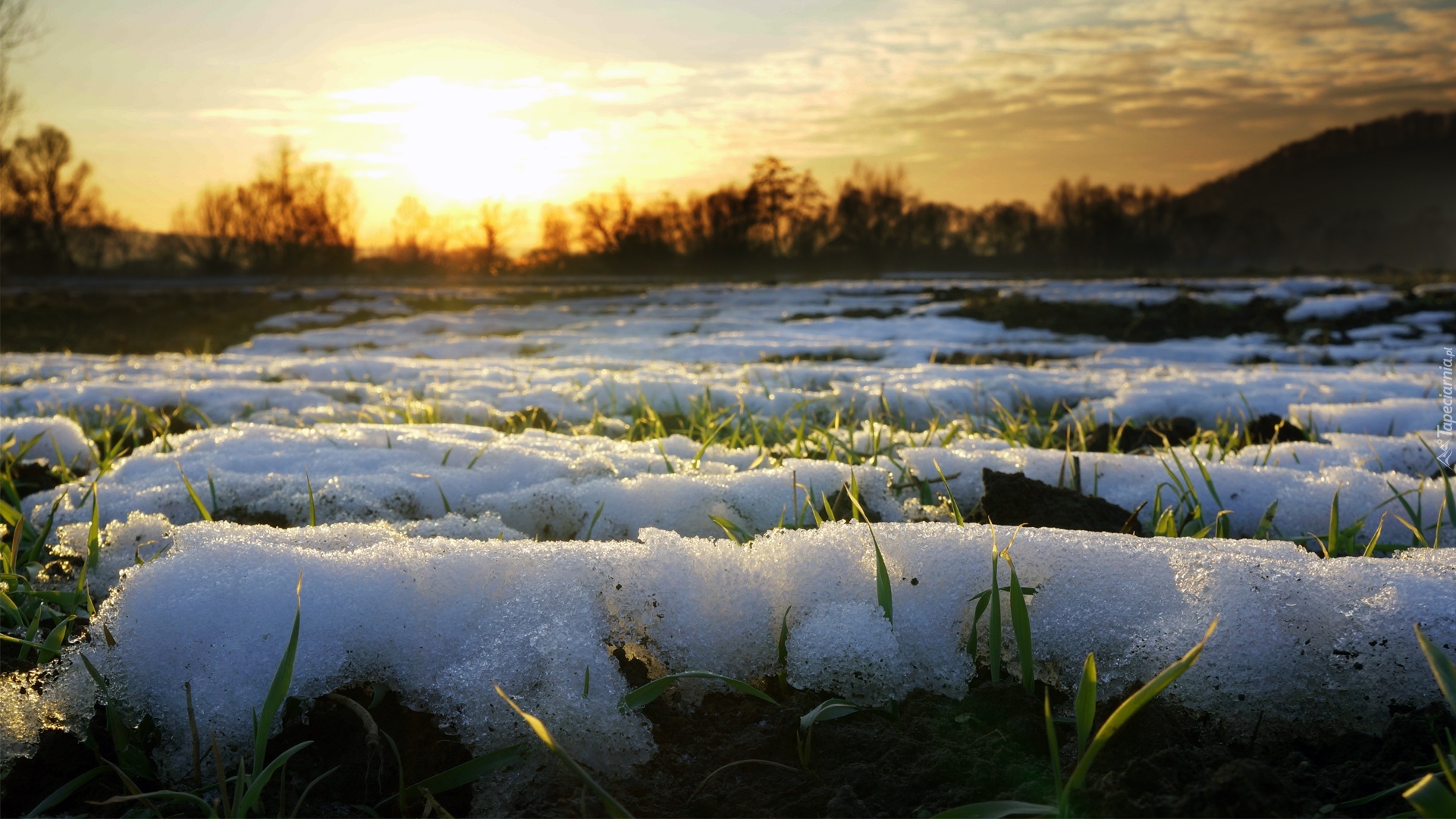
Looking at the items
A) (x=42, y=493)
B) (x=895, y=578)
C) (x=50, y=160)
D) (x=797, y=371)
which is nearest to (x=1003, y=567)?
(x=895, y=578)

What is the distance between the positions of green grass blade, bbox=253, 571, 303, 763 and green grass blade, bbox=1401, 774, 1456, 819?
103cm

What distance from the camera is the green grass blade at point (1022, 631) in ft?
3.08

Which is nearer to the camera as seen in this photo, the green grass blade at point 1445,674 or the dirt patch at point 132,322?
the green grass blade at point 1445,674

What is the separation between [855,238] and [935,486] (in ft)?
165

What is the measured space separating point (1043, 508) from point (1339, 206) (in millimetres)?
120406

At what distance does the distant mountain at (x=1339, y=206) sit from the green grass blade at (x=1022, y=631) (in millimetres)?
76849

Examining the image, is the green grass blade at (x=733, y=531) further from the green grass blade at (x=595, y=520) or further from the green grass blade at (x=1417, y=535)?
the green grass blade at (x=1417, y=535)

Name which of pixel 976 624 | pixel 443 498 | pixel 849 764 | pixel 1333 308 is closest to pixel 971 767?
pixel 849 764

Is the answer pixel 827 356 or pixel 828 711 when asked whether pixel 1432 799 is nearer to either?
pixel 828 711

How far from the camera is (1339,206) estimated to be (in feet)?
309

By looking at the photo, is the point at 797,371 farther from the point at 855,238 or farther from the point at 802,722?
the point at 855,238

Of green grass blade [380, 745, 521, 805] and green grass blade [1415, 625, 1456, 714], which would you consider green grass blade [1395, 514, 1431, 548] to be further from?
green grass blade [380, 745, 521, 805]

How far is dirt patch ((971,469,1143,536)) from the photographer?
1527 millimetres

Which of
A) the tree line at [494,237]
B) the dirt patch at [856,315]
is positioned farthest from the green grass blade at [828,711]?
the tree line at [494,237]
